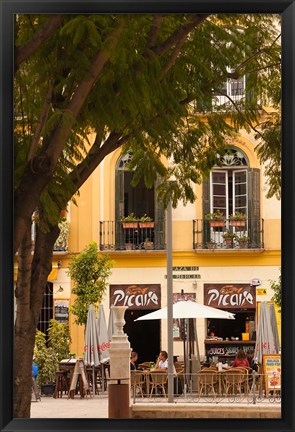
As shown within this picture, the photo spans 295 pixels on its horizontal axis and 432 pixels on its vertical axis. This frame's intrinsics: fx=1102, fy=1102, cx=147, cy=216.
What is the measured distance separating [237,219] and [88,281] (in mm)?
6032

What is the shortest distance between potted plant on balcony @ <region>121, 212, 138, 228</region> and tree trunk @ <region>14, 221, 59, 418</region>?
296 centimetres

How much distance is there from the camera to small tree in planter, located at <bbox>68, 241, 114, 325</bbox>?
1930cm

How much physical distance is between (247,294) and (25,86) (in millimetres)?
11410

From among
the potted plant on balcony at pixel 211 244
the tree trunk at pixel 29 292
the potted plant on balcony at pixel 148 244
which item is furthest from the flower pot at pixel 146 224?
the tree trunk at pixel 29 292

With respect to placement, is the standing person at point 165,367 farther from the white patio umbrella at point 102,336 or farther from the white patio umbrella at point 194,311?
the white patio umbrella at point 102,336

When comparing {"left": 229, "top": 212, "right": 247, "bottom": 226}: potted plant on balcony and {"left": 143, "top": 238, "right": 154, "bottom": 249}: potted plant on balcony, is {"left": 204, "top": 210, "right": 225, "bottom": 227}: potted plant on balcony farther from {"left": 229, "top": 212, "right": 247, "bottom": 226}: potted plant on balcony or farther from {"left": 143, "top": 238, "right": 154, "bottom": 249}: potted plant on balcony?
{"left": 143, "top": 238, "right": 154, "bottom": 249}: potted plant on balcony

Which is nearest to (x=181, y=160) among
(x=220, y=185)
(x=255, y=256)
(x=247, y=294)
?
(x=220, y=185)

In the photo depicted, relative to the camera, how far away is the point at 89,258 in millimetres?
19188

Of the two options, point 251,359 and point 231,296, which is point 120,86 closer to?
point 231,296

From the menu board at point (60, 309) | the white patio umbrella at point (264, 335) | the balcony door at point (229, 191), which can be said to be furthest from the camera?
the menu board at point (60, 309)

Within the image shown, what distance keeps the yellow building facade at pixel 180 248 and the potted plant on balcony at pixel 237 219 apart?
85 millimetres

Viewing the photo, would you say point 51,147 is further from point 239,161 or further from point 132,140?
point 239,161

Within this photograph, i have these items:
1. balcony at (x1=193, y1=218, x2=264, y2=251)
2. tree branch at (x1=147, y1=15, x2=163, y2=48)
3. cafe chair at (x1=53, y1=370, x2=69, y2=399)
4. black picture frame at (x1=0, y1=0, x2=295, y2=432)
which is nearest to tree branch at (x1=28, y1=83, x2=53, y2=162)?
tree branch at (x1=147, y1=15, x2=163, y2=48)

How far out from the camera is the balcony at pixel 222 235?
549 inches
